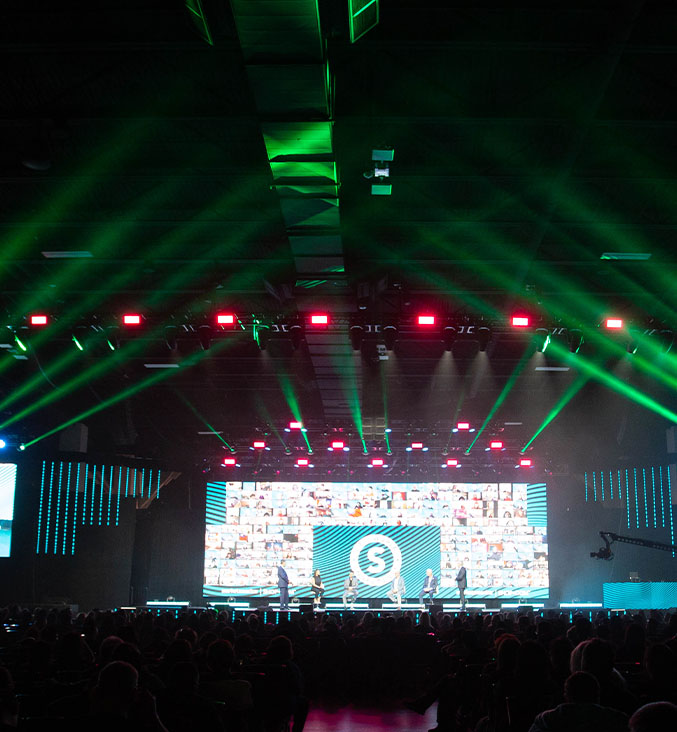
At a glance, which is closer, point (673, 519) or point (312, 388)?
point (312, 388)

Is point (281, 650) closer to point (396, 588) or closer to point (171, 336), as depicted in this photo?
point (171, 336)

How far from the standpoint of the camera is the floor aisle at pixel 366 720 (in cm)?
930

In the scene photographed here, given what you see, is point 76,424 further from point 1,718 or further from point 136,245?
point 1,718

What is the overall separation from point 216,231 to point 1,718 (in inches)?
344

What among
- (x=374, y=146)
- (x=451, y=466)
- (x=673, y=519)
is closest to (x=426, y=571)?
(x=451, y=466)

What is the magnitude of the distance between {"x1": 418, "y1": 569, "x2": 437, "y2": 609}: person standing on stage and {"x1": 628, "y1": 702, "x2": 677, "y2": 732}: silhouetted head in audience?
75.0ft

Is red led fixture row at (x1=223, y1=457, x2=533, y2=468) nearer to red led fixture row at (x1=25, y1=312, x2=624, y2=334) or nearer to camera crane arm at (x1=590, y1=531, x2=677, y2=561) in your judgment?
camera crane arm at (x1=590, y1=531, x2=677, y2=561)

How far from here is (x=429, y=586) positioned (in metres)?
26.1

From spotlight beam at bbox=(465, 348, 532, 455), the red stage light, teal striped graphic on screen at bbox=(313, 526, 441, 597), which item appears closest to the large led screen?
teal striped graphic on screen at bbox=(313, 526, 441, 597)

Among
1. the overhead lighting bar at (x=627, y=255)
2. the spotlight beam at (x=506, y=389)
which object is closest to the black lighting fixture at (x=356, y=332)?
the overhead lighting bar at (x=627, y=255)

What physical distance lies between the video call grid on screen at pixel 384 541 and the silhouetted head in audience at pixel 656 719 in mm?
24957

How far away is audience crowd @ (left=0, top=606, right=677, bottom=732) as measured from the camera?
3846mm

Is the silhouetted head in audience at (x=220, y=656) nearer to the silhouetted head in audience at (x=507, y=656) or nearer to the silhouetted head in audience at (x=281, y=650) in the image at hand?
the silhouetted head in audience at (x=281, y=650)

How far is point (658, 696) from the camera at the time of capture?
16.6ft
